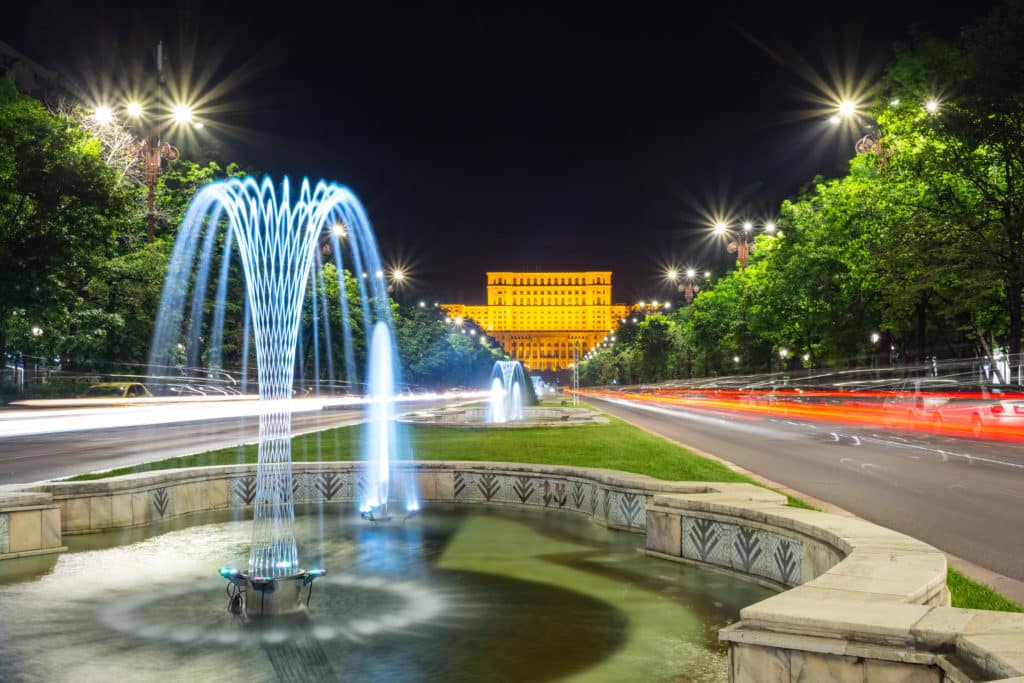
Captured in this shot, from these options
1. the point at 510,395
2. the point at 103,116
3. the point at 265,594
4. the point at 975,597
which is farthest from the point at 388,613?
the point at 510,395

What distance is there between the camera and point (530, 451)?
19.4m

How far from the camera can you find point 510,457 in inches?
699

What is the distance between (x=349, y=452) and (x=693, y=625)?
12.9m

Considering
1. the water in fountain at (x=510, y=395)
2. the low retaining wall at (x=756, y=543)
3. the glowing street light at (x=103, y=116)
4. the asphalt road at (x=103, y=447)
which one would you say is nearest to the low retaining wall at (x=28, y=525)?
the low retaining wall at (x=756, y=543)

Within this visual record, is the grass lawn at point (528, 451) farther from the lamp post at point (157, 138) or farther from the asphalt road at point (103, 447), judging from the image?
the lamp post at point (157, 138)

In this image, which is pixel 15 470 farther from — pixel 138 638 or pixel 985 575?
pixel 985 575

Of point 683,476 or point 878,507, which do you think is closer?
point 878,507

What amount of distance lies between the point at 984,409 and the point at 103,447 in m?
27.0

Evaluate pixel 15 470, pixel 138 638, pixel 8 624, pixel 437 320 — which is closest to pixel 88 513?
pixel 8 624

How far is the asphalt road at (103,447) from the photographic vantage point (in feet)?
57.3

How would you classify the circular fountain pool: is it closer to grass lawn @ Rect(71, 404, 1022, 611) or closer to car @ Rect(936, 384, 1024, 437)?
grass lawn @ Rect(71, 404, 1022, 611)

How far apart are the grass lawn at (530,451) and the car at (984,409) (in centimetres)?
1159

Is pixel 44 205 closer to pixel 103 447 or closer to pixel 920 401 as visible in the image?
pixel 103 447

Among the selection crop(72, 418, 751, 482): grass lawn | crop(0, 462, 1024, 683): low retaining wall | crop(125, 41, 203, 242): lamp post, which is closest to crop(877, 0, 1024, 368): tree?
crop(72, 418, 751, 482): grass lawn
